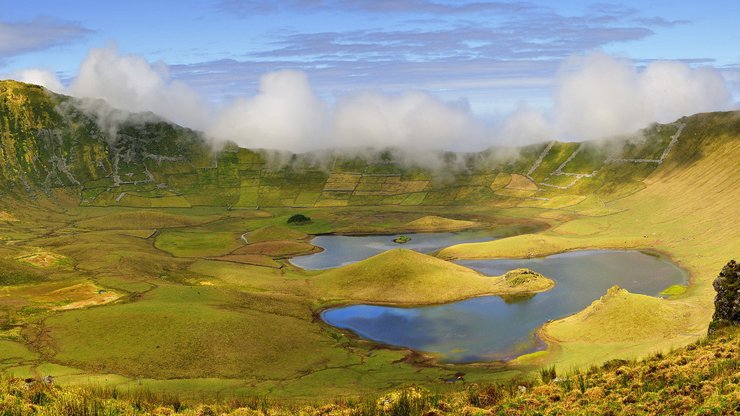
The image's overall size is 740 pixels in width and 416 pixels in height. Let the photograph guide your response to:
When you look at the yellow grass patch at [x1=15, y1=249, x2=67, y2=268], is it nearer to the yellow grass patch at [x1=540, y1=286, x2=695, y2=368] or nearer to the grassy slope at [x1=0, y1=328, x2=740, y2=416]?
the grassy slope at [x1=0, y1=328, x2=740, y2=416]

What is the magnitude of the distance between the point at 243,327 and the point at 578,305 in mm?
52275

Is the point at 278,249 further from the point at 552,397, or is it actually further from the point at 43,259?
the point at 552,397

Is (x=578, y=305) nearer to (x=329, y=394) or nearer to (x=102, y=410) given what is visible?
(x=329, y=394)

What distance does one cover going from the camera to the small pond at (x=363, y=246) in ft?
510

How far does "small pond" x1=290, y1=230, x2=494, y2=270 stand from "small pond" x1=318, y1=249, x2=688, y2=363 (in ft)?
118

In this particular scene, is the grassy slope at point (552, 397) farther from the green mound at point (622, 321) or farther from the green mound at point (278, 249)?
the green mound at point (278, 249)

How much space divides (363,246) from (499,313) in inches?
3332

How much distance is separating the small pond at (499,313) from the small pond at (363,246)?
36.1m

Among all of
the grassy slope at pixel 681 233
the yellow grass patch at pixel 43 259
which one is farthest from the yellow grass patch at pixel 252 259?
the grassy slope at pixel 681 233

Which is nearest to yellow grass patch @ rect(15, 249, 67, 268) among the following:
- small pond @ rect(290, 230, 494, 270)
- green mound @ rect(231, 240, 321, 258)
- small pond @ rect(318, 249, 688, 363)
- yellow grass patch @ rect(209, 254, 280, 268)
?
yellow grass patch @ rect(209, 254, 280, 268)

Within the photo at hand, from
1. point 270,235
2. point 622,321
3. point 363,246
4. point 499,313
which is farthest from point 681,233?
point 270,235

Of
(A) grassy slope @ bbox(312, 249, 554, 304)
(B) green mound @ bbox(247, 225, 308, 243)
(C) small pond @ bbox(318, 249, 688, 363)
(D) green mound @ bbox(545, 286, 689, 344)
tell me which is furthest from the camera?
(B) green mound @ bbox(247, 225, 308, 243)

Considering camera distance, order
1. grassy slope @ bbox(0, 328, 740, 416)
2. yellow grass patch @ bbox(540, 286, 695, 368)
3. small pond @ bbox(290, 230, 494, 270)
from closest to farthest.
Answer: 1. grassy slope @ bbox(0, 328, 740, 416)
2. yellow grass patch @ bbox(540, 286, 695, 368)
3. small pond @ bbox(290, 230, 494, 270)

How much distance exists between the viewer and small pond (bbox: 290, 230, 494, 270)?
510ft
